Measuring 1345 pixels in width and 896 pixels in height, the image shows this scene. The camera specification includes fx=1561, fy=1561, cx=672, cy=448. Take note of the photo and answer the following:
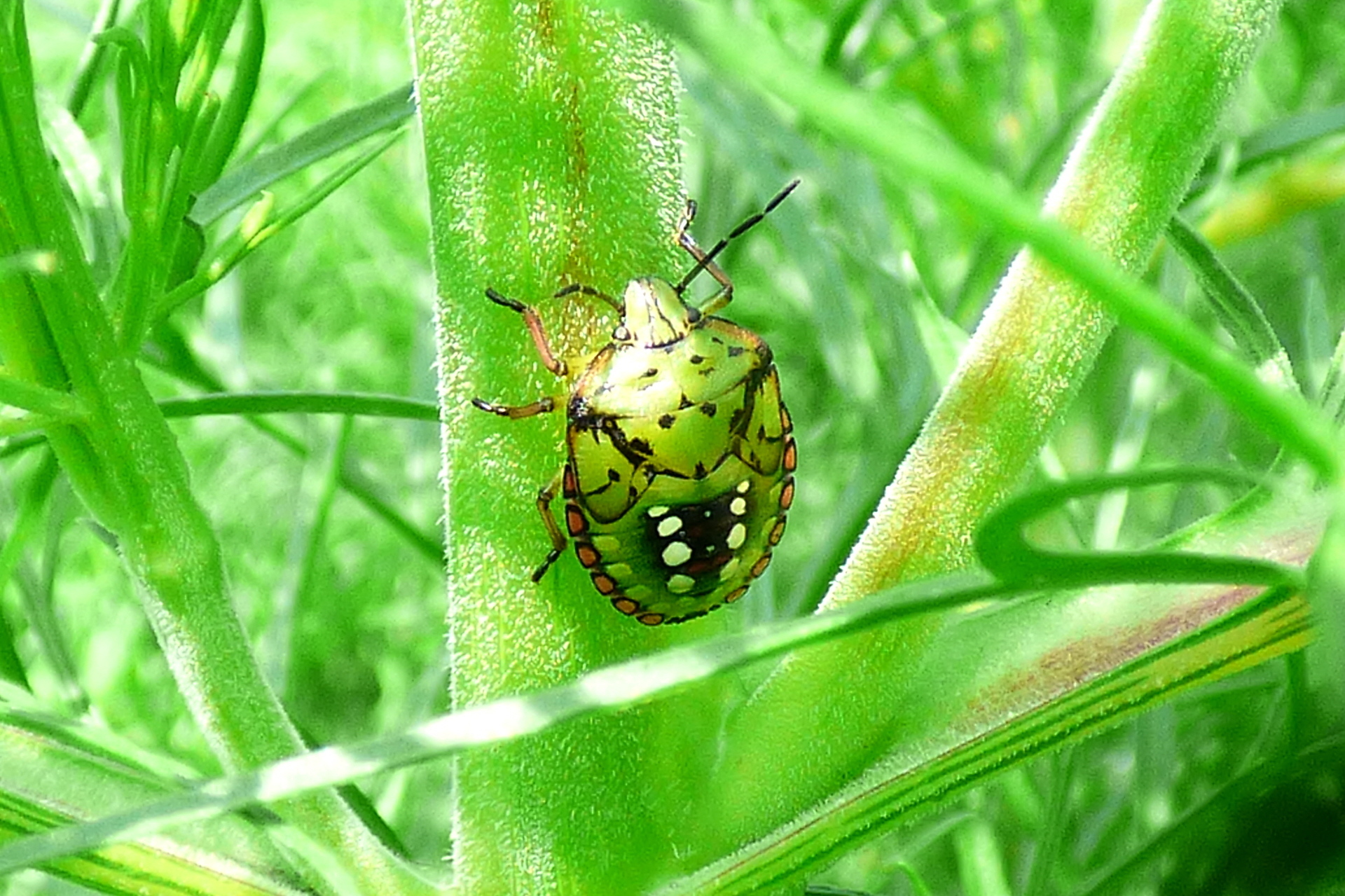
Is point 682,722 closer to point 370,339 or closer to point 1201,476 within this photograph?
point 1201,476

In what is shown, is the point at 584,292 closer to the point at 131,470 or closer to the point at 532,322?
the point at 532,322

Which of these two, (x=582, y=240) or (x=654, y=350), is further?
(x=654, y=350)

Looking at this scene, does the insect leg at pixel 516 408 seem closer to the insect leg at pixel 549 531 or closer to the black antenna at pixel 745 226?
the insect leg at pixel 549 531

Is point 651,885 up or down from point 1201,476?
down

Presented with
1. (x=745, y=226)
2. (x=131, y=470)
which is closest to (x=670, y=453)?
(x=745, y=226)

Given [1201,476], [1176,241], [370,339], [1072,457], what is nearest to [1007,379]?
[1176,241]

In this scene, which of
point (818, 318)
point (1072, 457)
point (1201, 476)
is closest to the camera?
point (1201, 476)
